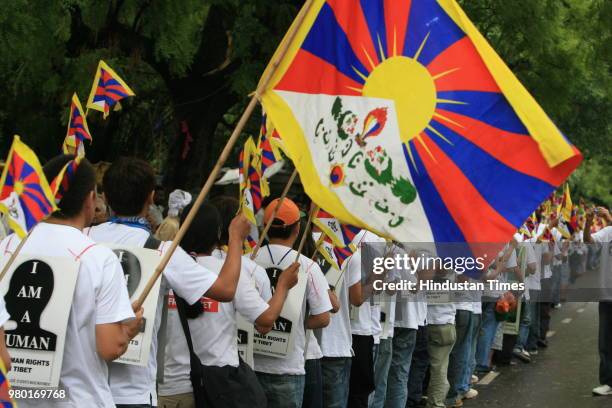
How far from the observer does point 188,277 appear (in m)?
5.04

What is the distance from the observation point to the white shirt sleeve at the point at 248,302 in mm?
5816

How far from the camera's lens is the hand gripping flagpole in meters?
4.36

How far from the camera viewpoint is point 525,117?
4988 millimetres

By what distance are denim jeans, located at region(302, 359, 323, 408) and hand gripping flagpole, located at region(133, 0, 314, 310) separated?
2716 mm

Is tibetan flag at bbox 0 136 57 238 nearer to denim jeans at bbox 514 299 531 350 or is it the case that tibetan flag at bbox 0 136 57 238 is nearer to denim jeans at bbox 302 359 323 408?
denim jeans at bbox 302 359 323 408

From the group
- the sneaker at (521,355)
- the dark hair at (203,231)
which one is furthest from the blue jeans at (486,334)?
the dark hair at (203,231)

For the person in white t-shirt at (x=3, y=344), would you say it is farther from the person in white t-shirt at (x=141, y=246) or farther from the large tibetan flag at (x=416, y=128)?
the large tibetan flag at (x=416, y=128)

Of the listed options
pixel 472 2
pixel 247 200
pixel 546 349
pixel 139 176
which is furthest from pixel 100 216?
pixel 546 349

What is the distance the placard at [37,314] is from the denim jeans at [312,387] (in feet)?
11.0

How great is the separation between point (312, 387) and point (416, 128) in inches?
106

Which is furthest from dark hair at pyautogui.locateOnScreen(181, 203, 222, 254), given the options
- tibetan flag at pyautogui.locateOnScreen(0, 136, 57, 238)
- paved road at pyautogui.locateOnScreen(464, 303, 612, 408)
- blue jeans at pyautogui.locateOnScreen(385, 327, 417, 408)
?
paved road at pyautogui.locateOnScreen(464, 303, 612, 408)

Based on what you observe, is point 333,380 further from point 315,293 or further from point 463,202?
point 463,202

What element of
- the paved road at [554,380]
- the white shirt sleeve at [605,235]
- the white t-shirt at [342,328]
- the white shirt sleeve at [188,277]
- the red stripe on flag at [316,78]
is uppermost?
the red stripe on flag at [316,78]

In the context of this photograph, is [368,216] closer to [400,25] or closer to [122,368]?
[400,25]
